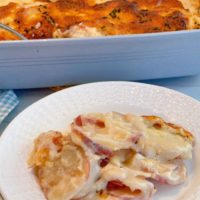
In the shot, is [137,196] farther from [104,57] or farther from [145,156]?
[104,57]

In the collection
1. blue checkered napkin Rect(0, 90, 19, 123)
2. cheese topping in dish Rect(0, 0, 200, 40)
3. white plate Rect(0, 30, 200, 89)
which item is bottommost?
blue checkered napkin Rect(0, 90, 19, 123)

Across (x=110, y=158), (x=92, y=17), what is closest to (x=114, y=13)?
(x=92, y=17)

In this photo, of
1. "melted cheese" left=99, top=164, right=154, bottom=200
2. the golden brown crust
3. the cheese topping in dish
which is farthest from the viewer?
the cheese topping in dish

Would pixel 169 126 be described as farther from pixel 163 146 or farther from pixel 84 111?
pixel 84 111

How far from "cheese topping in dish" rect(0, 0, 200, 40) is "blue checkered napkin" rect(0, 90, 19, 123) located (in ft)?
0.54

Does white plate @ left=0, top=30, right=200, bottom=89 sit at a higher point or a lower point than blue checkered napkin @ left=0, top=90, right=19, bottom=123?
higher

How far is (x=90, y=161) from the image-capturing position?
0.97 meters

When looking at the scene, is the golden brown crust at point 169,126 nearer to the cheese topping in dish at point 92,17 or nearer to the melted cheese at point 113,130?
the melted cheese at point 113,130

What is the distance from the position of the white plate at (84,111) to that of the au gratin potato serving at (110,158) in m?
0.03

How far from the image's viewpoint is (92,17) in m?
1.45

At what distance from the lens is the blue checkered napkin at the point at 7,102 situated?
131 cm

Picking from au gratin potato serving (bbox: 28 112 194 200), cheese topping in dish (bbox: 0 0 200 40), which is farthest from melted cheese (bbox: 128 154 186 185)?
cheese topping in dish (bbox: 0 0 200 40)

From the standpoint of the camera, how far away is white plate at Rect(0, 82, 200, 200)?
1.00 meters

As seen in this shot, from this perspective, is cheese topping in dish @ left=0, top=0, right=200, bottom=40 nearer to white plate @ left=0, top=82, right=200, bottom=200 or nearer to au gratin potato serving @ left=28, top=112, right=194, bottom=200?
white plate @ left=0, top=82, right=200, bottom=200
